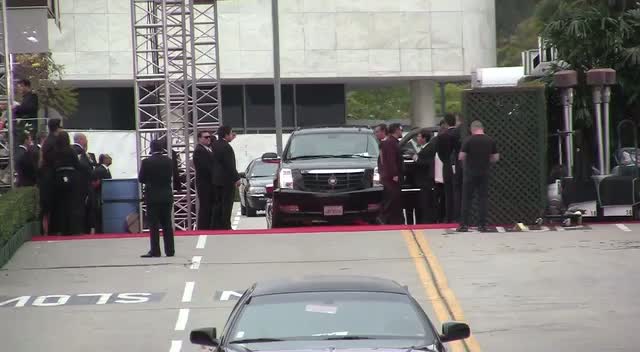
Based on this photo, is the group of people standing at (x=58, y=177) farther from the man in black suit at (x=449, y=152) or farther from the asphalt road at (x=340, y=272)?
the man in black suit at (x=449, y=152)

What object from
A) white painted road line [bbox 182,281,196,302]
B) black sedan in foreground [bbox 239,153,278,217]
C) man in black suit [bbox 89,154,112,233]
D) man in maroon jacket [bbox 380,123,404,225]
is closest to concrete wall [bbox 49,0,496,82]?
black sedan in foreground [bbox 239,153,278,217]

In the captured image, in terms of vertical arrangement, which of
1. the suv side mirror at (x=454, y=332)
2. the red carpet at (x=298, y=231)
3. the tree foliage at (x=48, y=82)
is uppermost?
the tree foliage at (x=48, y=82)

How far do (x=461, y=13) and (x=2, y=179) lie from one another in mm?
38640

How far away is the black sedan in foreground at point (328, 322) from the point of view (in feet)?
29.4

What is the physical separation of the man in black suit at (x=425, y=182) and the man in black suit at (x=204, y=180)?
11.9ft

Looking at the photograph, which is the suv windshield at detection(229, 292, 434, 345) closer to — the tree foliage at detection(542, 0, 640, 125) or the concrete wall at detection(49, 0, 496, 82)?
the tree foliage at detection(542, 0, 640, 125)

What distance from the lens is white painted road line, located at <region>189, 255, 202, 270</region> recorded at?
63.0ft

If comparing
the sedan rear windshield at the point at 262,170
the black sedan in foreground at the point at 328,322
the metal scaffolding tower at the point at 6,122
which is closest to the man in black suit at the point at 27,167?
the metal scaffolding tower at the point at 6,122

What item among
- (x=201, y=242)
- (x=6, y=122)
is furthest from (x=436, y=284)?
(x=6, y=122)

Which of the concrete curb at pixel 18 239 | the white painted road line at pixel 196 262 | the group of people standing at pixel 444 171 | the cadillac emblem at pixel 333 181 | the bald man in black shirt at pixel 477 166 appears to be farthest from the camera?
the cadillac emblem at pixel 333 181

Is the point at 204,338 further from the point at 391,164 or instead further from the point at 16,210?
the point at 391,164

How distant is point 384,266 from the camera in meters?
19.0

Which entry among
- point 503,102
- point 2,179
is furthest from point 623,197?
point 2,179

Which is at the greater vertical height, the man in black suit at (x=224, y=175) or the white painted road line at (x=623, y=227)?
the man in black suit at (x=224, y=175)
